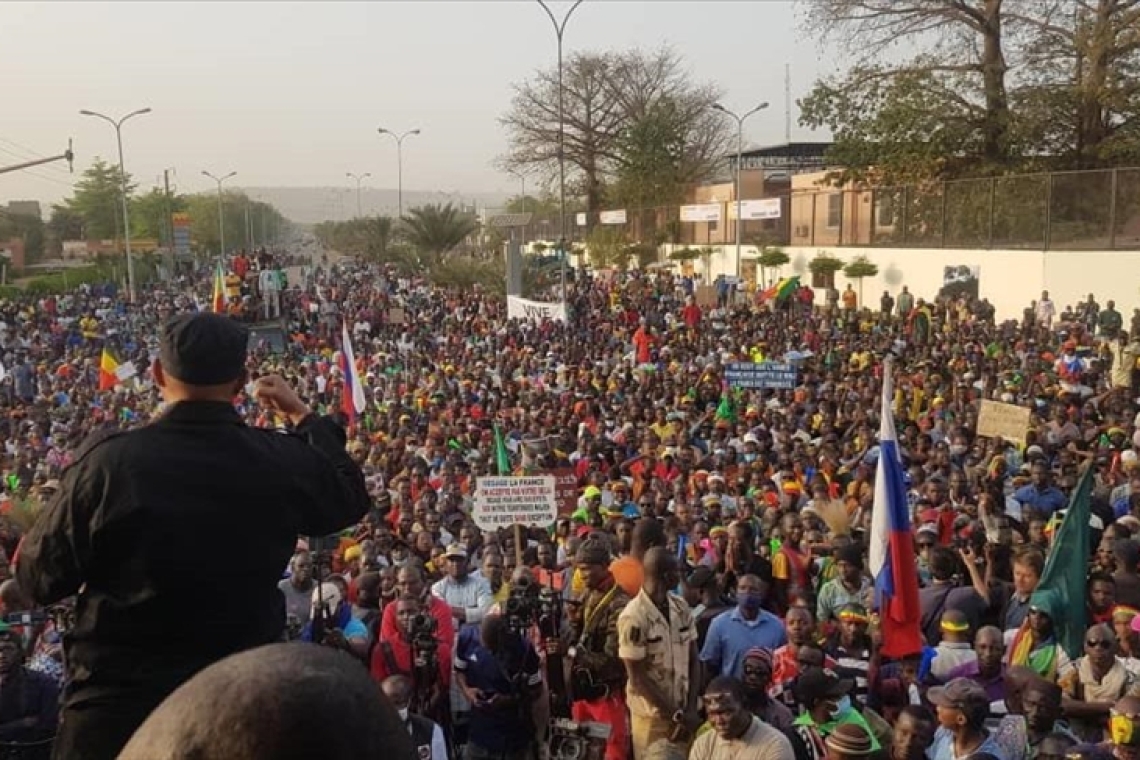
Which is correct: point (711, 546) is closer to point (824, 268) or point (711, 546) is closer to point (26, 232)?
point (824, 268)

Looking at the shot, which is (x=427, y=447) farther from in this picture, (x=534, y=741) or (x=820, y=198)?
(x=820, y=198)

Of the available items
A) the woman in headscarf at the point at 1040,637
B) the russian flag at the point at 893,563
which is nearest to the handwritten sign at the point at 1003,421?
the russian flag at the point at 893,563

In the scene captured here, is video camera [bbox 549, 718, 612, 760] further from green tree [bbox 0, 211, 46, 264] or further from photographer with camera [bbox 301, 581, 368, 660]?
green tree [bbox 0, 211, 46, 264]

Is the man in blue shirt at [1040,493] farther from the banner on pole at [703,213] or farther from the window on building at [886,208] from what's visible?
the banner on pole at [703,213]

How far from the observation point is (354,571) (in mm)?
7629

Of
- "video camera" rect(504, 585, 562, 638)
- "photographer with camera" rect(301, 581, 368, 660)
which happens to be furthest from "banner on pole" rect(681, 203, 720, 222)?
"video camera" rect(504, 585, 562, 638)

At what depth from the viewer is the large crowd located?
14.4 feet

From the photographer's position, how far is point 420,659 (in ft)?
17.4

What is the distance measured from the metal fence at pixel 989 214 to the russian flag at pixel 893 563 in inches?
709

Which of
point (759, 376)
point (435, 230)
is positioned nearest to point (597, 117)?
point (435, 230)

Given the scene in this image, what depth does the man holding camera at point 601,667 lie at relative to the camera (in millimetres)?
4504

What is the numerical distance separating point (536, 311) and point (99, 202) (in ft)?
220

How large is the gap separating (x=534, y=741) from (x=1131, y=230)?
67.6 ft

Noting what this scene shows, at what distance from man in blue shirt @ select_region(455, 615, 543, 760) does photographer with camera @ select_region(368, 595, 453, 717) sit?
286 millimetres
